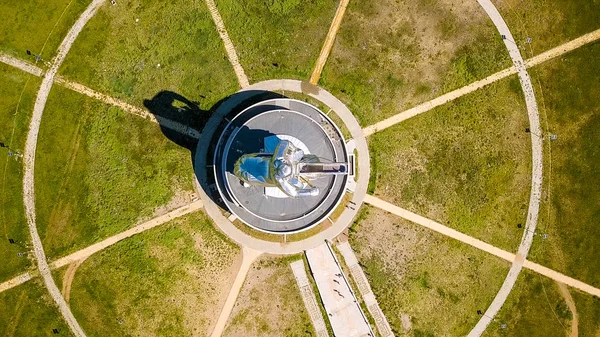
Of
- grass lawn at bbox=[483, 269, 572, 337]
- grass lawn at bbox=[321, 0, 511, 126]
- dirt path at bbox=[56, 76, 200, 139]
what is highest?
dirt path at bbox=[56, 76, 200, 139]

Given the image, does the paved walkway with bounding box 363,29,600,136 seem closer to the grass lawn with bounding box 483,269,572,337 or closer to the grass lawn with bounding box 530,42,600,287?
the grass lawn with bounding box 530,42,600,287

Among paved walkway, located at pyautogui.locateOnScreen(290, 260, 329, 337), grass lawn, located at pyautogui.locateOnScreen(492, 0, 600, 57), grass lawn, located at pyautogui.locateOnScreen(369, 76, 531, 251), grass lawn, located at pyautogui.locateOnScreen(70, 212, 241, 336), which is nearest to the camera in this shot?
grass lawn, located at pyautogui.locateOnScreen(70, 212, 241, 336)

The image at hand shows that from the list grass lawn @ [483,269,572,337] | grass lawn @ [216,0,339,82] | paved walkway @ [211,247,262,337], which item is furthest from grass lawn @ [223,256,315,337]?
grass lawn @ [483,269,572,337]

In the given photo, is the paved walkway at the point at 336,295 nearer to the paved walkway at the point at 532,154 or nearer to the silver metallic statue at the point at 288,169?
the silver metallic statue at the point at 288,169

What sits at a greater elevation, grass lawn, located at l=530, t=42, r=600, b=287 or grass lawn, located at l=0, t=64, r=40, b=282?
grass lawn, located at l=0, t=64, r=40, b=282

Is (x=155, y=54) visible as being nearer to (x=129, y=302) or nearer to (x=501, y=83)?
(x=129, y=302)

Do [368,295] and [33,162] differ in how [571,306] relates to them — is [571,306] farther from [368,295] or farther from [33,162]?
[33,162]

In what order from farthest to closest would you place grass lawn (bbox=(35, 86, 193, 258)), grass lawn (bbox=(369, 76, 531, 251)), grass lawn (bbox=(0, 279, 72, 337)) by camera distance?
grass lawn (bbox=(369, 76, 531, 251)) → grass lawn (bbox=(35, 86, 193, 258)) → grass lawn (bbox=(0, 279, 72, 337))
